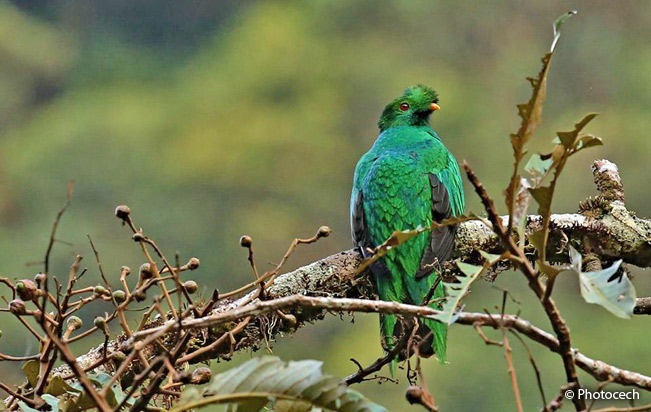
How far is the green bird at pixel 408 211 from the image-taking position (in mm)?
2576

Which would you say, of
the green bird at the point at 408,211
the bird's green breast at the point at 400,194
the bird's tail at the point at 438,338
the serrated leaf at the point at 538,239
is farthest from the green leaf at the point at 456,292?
the bird's green breast at the point at 400,194

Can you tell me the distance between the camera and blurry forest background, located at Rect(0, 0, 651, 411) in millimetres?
10789

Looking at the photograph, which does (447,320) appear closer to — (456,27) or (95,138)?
(95,138)

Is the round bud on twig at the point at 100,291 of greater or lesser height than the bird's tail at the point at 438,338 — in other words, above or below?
above

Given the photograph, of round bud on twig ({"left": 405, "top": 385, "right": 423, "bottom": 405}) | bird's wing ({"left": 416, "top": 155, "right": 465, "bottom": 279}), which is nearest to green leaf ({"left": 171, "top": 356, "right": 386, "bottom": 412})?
round bud on twig ({"left": 405, "top": 385, "right": 423, "bottom": 405})

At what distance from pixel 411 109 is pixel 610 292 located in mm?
2889

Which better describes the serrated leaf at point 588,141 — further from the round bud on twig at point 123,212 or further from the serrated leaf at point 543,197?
the round bud on twig at point 123,212

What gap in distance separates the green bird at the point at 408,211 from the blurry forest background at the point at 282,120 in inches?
238

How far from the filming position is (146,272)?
133 cm

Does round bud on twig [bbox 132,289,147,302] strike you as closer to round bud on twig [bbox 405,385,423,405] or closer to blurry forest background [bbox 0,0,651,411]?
round bud on twig [bbox 405,385,423,405]

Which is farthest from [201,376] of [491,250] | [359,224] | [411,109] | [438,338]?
[411,109]

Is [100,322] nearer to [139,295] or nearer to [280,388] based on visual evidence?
[139,295]

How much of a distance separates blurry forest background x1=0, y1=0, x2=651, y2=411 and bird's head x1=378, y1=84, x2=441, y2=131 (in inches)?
217

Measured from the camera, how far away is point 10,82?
14328mm
